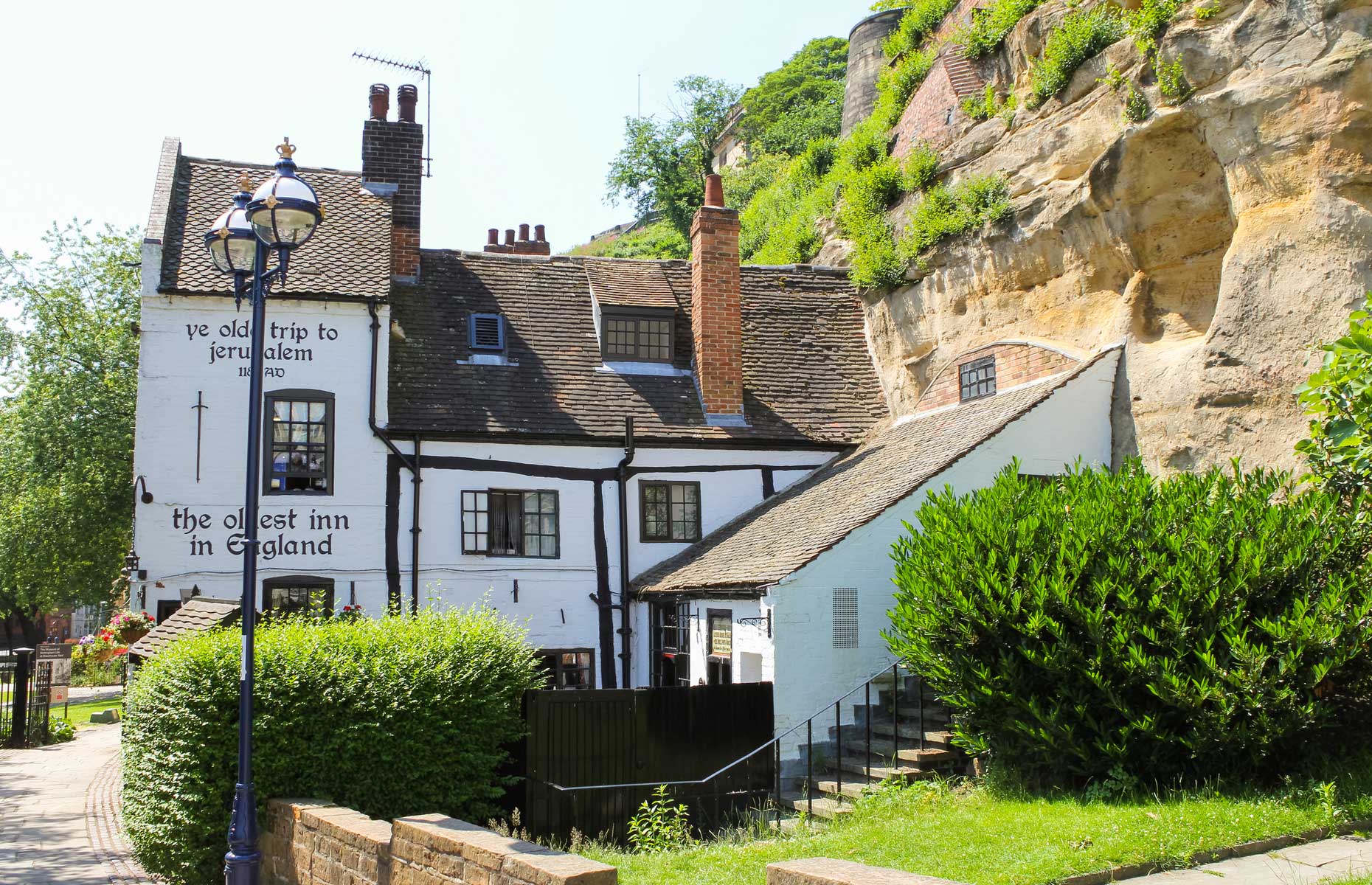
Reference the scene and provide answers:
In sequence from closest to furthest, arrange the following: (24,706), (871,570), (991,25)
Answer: (871,570), (991,25), (24,706)

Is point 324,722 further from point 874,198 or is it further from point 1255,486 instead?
point 874,198

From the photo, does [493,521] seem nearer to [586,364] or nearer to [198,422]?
[586,364]

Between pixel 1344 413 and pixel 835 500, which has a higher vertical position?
pixel 1344 413

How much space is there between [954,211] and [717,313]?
445 cm

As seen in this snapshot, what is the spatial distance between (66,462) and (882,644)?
26148 mm

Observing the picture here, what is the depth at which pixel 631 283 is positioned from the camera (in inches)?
840

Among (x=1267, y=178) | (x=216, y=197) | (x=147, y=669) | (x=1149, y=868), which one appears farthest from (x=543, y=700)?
(x=216, y=197)

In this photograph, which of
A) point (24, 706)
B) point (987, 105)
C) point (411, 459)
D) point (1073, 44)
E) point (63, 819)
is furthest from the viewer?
point (24, 706)

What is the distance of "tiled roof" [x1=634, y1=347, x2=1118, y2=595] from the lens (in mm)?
15242

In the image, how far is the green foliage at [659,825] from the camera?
12.1 m

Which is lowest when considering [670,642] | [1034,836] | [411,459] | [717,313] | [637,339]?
[1034,836]

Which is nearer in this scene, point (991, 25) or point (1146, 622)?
point (1146, 622)

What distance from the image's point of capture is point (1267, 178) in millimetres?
13875

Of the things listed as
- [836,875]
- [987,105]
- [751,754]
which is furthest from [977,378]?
[836,875]
